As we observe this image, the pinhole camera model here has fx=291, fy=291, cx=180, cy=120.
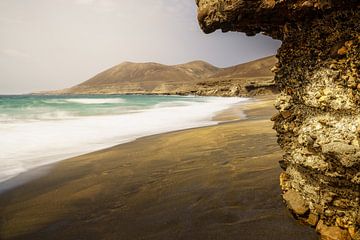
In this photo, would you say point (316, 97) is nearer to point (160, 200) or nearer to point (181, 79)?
point (160, 200)

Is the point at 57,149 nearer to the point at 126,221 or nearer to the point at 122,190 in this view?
the point at 122,190

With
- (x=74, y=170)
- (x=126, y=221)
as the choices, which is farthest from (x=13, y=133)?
(x=126, y=221)

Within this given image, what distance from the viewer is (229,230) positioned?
9.23 ft

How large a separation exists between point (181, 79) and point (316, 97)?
160 metres

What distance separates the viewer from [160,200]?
3643 mm

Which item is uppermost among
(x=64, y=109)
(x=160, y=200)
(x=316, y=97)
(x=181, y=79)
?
(x=181, y=79)

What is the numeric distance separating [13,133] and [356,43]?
11273 millimetres

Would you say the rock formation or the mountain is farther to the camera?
the mountain

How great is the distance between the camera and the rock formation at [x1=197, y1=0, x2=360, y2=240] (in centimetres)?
225

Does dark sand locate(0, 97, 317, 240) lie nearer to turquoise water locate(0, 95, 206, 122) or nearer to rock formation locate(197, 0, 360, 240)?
rock formation locate(197, 0, 360, 240)

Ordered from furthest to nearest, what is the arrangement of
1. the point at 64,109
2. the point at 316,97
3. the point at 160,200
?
the point at 64,109, the point at 160,200, the point at 316,97

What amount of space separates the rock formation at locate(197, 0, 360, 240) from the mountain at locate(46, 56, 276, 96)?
56449 millimetres

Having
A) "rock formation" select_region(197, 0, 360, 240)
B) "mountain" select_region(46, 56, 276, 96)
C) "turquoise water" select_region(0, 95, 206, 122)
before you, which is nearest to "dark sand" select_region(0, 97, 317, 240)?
"rock formation" select_region(197, 0, 360, 240)

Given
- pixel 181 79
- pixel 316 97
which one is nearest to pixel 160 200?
pixel 316 97
